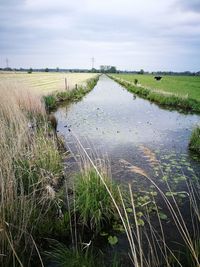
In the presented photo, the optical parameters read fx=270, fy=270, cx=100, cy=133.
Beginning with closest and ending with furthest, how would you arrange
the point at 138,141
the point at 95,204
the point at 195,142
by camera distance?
1. the point at 95,204
2. the point at 195,142
3. the point at 138,141

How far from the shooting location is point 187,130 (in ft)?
42.9

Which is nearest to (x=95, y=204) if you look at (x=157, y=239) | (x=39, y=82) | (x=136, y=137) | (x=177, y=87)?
(x=157, y=239)

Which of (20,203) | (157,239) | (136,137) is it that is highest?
(20,203)

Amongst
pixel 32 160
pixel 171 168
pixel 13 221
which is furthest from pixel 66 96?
pixel 13 221

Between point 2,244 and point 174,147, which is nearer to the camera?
point 2,244

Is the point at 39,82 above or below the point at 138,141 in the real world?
above

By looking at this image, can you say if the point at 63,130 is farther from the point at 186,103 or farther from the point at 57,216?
the point at 186,103

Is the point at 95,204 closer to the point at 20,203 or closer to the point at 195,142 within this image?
the point at 20,203

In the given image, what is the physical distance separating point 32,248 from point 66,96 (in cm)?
1946

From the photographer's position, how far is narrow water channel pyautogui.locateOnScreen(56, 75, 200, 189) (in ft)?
24.4

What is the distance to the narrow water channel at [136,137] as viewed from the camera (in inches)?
293

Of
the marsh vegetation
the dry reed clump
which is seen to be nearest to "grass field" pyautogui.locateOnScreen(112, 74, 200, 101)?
the marsh vegetation

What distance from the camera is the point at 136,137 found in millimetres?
11180

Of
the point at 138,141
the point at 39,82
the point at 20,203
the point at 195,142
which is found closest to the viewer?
the point at 20,203
